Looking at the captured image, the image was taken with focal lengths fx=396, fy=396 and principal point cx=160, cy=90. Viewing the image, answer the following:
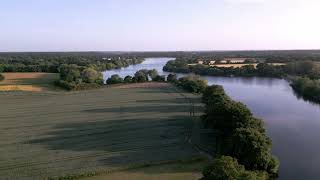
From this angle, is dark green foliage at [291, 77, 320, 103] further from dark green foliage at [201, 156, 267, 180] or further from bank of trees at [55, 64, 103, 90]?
dark green foliage at [201, 156, 267, 180]

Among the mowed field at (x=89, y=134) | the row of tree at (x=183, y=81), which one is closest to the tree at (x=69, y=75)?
the row of tree at (x=183, y=81)

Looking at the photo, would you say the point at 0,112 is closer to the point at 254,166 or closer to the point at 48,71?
the point at 254,166

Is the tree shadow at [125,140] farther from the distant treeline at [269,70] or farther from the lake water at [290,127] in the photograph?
the distant treeline at [269,70]

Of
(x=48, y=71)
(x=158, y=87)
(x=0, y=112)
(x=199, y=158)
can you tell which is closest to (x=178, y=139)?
(x=199, y=158)

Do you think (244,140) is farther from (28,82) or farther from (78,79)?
(28,82)

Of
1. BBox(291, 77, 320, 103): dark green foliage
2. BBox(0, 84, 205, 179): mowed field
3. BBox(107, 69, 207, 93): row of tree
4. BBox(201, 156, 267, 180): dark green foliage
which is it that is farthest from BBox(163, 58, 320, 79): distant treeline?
BBox(201, 156, 267, 180): dark green foliage
